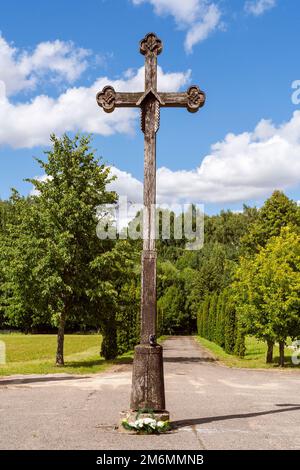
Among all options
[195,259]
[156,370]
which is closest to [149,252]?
[156,370]

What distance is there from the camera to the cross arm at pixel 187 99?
8688 mm

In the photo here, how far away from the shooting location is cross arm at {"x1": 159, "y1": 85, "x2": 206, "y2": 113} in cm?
869

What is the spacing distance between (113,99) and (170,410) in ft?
19.4

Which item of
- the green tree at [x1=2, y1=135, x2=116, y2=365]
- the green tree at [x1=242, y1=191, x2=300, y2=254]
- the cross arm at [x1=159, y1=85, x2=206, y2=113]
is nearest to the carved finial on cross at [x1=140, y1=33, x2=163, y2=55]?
the cross arm at [x1=159, y1=85, x2=206, y2=113]

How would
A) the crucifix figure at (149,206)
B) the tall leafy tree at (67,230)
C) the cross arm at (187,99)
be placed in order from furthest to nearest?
the tall leafy tree at (67,230), the cross arm at (187,99), the crucifix figure at (149,206)

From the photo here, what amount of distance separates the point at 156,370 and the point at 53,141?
53.0 ft

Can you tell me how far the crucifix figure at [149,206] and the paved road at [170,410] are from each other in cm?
76

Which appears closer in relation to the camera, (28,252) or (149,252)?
(149,252)

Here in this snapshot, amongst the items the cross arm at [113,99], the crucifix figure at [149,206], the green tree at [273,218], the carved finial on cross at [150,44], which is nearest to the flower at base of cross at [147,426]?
the crucifix figure at [149,206]

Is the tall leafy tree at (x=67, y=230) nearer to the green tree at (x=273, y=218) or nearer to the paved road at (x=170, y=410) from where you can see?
the paved road at (x=170, y=410)

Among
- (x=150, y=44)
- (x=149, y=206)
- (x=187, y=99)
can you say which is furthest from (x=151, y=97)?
(x=149, y=206)

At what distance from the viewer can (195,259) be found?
89.1m

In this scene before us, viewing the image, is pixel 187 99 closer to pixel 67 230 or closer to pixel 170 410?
pixel 170 410
